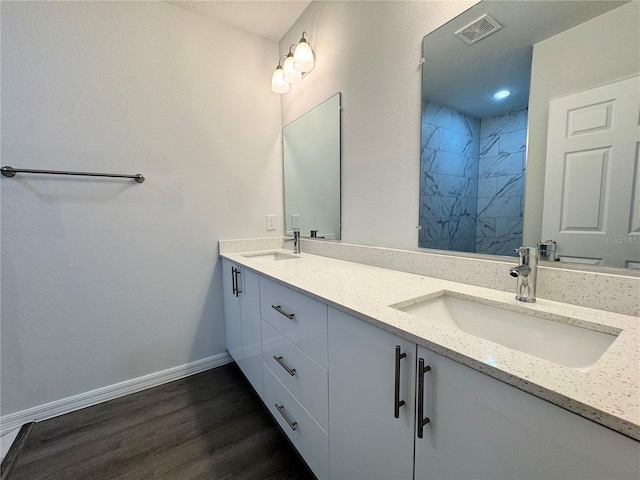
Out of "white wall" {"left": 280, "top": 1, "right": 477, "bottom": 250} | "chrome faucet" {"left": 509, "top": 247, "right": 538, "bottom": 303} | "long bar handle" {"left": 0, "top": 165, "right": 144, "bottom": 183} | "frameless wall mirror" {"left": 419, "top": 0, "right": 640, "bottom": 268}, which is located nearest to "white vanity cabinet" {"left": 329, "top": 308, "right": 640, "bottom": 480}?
"chrome faucet" {"left": 509, "top": 247, "right": 538, "bottom": 303}

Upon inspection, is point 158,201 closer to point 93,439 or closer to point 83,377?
point 83,377

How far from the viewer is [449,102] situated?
1.13 meters

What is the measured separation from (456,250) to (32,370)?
2210mm

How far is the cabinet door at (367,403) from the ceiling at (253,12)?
194 cm

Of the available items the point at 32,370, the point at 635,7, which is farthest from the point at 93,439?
the point at 635,7

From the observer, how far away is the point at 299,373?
42.3 inches

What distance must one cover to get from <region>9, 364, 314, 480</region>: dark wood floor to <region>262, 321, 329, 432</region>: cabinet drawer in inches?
14.3

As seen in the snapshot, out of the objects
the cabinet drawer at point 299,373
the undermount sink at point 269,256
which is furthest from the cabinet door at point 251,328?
→ the undermount sink at point 269,256

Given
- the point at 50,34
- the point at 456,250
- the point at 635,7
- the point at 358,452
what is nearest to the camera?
the point at 635,7

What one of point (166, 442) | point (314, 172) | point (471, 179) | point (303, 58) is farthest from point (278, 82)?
point (166, 442)

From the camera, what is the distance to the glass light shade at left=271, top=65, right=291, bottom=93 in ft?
6.28

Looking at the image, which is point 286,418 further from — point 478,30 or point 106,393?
point 478,30

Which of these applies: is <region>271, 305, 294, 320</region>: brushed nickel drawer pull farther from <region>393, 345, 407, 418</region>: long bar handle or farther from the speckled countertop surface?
<region>393, 345, 407, 418</region>: long bar handle

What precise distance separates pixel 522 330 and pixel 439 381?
1.24 ft
